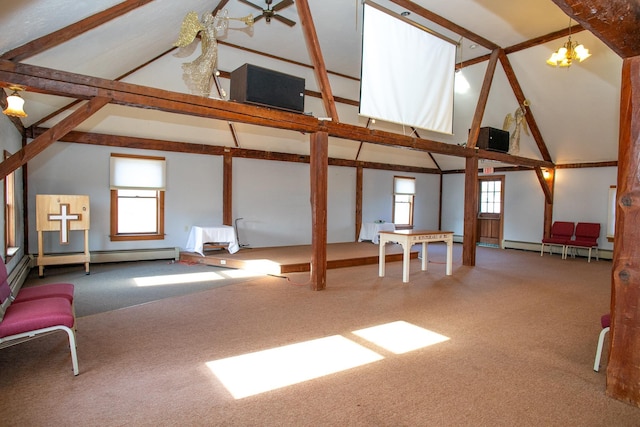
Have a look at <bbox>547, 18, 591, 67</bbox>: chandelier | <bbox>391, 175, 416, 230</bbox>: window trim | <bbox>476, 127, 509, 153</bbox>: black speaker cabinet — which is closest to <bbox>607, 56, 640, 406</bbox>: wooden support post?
<bbox>547, 18, 591, 67</bbox>: chandelier

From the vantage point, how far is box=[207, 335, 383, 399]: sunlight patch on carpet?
257cm

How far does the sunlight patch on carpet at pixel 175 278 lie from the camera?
18.2 ft

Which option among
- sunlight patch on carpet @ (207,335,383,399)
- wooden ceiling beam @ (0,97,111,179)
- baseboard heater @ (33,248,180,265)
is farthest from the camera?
baseboard heater @ (33,248,180,265)

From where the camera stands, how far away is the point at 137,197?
295 inches

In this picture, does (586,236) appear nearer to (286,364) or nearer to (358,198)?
(358,198)

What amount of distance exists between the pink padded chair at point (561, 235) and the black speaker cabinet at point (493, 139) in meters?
3.03

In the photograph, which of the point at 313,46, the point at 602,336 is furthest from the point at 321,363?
the point at 313,46

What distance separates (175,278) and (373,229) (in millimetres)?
5698

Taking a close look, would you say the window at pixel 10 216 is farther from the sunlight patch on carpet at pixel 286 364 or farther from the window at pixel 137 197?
the sunlight patch on carpet at pixel 286 364

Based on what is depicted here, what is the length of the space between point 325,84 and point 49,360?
13.7ft

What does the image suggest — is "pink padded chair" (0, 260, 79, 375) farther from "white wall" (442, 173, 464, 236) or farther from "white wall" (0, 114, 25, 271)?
"white wall" (442, 173, 464, 236)

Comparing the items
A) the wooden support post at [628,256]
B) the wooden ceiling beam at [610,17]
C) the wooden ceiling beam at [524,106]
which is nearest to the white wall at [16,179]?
the wooden ceiling beam at [610,17]

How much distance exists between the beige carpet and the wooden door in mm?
6303

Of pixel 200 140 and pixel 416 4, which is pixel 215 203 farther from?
pixel 416 4
